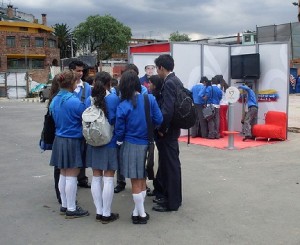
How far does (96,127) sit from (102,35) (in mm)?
67291

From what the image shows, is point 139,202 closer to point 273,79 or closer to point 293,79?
point 273,79

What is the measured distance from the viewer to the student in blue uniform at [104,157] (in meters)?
4.58

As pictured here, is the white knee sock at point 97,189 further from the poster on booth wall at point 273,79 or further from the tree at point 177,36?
the tree at point 177,36

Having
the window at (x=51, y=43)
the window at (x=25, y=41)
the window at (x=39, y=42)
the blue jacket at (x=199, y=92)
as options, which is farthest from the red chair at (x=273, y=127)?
the window at (x=51, y=43)

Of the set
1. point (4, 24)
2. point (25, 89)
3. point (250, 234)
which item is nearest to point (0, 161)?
point (250, 234)

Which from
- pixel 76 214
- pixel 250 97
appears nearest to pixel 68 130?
pixel 76 214

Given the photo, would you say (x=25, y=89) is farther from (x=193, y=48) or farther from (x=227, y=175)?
(x=227, y=175)

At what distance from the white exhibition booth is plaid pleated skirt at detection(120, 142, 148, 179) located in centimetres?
681

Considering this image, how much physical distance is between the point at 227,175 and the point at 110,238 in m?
3.23

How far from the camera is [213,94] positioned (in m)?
10.9

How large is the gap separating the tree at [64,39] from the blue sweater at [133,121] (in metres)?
70.5

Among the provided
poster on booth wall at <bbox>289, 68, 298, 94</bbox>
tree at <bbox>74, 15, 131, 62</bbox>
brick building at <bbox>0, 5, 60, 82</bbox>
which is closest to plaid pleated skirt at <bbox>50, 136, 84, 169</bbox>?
poster on booth wall at <bbox>289, 68, 298, 94</bbox>

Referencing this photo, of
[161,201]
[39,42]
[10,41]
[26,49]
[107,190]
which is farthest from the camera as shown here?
[39,42]

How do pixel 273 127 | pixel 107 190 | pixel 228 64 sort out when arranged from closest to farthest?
1. pixel 107 190
2. pixel 273 127
3. pixel 228 64
